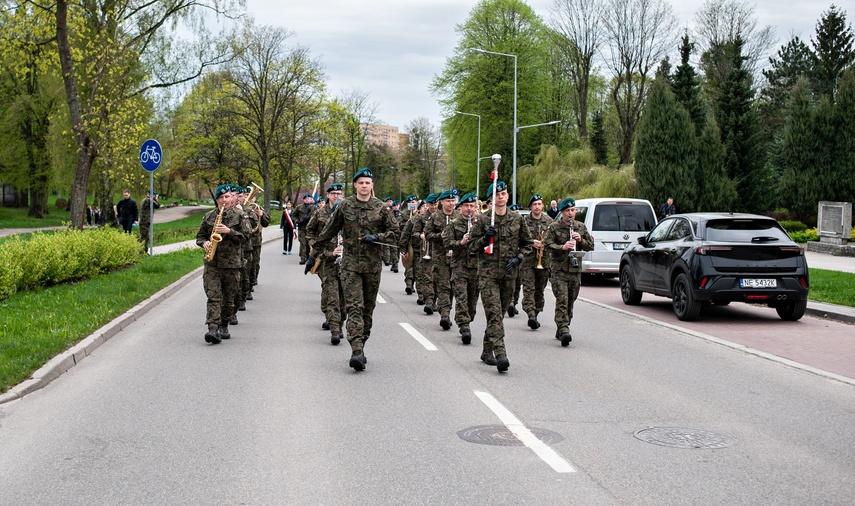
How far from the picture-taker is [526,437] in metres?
5.96

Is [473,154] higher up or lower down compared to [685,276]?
higher up

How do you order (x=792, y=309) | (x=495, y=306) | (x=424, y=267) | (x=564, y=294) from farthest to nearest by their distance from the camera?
(x=424, y=267), (x=792, y=309), (x=564, y=294), (x=495, y=306)

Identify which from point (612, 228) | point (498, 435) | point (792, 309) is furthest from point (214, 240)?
point (612, 228)

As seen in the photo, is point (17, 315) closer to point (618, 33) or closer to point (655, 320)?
point (655, 320)

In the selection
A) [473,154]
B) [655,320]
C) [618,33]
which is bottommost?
[655,320]

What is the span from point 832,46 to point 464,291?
5737 centimetres

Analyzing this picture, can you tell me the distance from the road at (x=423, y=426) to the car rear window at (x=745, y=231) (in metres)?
2.56

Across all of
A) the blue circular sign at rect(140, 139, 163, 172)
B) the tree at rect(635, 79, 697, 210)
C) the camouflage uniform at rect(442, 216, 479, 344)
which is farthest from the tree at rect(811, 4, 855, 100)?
the camouflage uniform at rect(442, 216, 479, 344)

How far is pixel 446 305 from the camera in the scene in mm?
12172

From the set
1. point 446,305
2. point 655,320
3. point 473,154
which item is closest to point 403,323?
point 446,305

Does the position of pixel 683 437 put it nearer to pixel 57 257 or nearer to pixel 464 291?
pixel 464 291

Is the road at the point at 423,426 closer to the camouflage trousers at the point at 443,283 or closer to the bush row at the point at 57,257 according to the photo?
the camouflage trousers at the point at 443,283

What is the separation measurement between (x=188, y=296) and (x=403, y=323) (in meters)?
5.52

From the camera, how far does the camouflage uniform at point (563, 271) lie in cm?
1066
